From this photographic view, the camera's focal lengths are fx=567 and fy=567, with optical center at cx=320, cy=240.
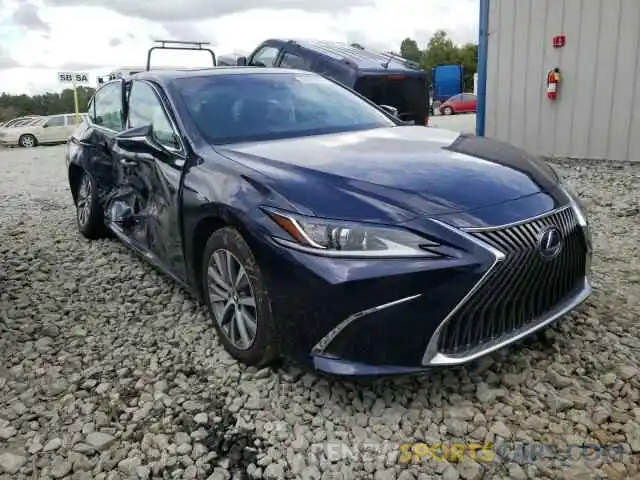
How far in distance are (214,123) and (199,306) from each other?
3.71 feet

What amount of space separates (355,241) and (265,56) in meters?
7.20

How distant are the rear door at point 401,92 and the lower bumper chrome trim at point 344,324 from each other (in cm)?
572

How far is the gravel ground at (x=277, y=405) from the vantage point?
6.93ft

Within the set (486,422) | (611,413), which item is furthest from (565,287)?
(486,422)

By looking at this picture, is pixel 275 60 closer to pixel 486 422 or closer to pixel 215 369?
pixel 215 369

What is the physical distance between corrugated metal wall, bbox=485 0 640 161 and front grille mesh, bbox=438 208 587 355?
18.8ft

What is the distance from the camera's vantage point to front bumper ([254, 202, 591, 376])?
82.4 inches

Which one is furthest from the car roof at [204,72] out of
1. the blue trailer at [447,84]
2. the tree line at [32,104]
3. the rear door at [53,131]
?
the tree line at [32,104]

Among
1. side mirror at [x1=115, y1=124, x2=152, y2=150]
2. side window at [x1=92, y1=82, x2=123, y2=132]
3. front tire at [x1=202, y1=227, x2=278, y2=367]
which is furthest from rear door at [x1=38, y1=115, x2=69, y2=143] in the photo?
front tire at [x1=202, y1=227, x2=278, y2=367]

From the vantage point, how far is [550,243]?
2303 mm

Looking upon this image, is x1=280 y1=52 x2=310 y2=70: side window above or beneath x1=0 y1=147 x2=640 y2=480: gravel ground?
above

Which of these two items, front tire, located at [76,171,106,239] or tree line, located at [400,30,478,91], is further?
tree line, located at [400,30,478,91]

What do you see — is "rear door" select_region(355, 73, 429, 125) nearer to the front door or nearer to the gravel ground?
the front door

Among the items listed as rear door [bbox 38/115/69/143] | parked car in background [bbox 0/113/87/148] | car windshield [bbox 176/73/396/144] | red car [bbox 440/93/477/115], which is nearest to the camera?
car windshield [bbox 176/73/396/144]
